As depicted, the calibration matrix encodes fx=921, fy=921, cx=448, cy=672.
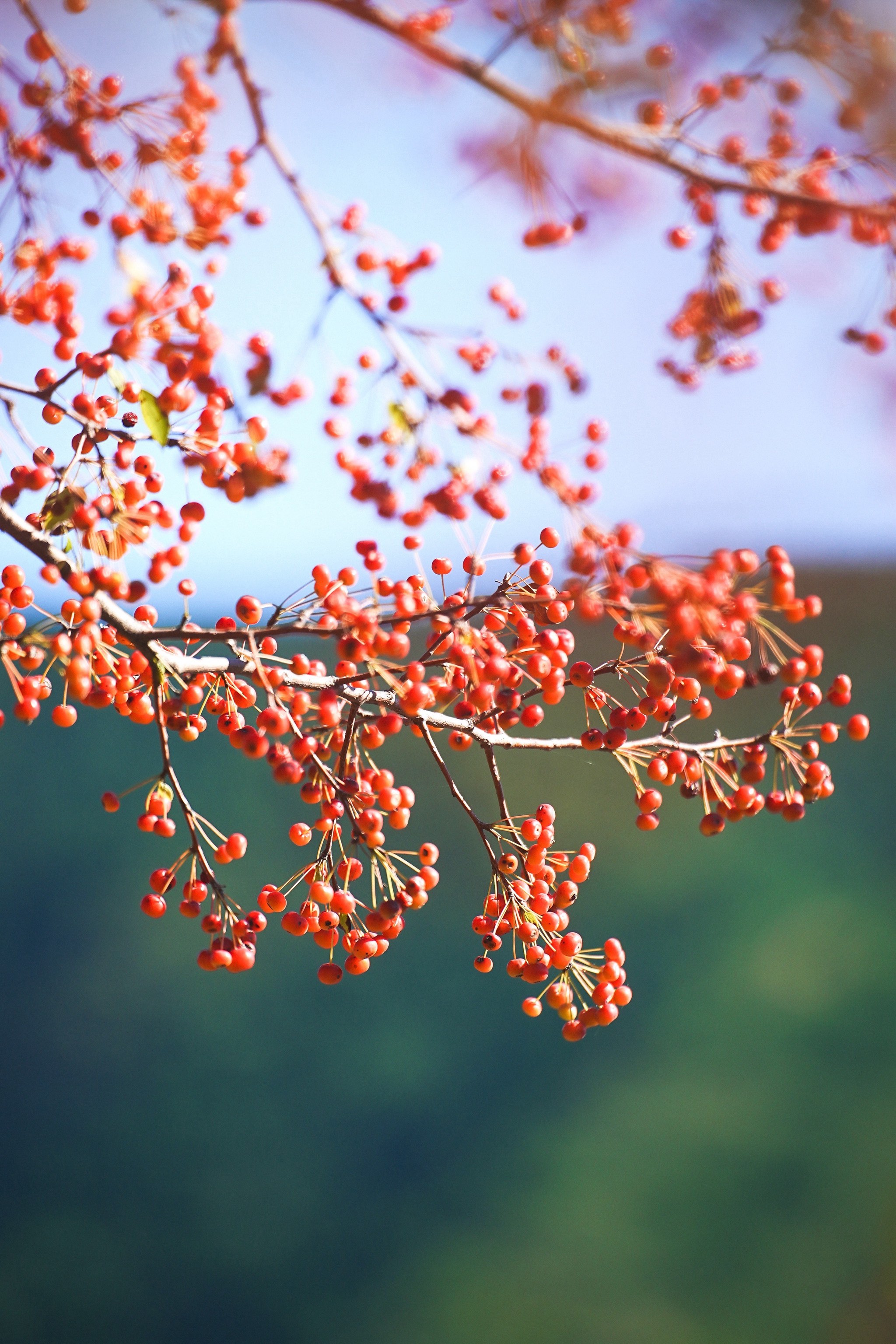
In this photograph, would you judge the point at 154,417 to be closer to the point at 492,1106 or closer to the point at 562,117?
the point at 562,117

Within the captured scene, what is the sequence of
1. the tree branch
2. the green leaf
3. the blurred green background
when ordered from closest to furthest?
1. the tree branch
2. the green leaf
3. the blurred green background

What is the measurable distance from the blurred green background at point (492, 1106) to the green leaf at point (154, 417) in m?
1.41

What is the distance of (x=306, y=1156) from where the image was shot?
218 cm

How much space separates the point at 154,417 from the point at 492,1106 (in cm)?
195

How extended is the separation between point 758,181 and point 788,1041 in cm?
197

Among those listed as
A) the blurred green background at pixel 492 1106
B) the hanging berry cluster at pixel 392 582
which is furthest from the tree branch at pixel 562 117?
the blurred green background at pixel 492 1106

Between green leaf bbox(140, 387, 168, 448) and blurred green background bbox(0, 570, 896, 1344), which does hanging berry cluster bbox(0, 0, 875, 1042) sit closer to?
green leaf bbox(140, 387, 168, 448)

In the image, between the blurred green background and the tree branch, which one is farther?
the blurred green background

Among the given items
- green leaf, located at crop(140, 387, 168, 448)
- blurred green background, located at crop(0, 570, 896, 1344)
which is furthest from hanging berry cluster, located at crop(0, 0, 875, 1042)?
blurred green background, located at crop(0, 570, 896, 1344)

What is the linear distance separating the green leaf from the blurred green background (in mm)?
1408

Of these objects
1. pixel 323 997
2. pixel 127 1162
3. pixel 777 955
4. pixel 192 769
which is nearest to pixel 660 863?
pixel 777 955

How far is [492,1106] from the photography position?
2166mm

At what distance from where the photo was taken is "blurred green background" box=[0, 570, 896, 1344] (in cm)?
200

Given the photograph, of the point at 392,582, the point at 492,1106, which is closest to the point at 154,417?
the point at 392,582
